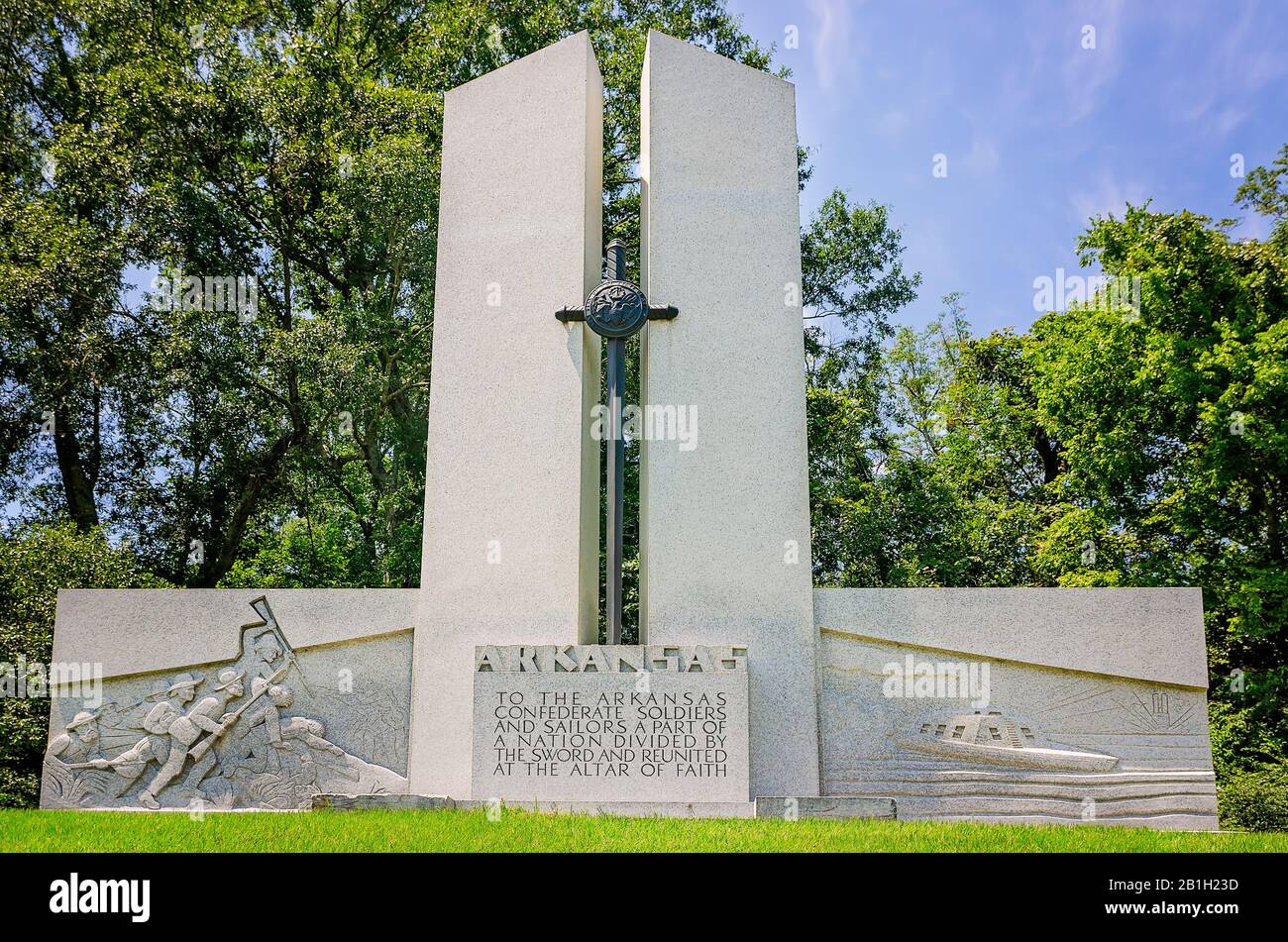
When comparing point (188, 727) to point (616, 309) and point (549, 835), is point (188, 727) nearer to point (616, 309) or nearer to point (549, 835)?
point (549, 835)

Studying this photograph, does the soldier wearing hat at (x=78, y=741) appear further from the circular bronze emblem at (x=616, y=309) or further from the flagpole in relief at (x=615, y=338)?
the circular bronze emblem at (x=616, y=309)

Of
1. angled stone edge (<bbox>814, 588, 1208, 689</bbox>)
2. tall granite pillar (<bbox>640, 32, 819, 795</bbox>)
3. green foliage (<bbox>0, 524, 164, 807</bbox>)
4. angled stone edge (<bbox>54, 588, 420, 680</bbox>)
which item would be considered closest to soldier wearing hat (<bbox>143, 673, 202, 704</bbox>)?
angled stone edge (<bbox>54, 588, 420, 680</bbox>)

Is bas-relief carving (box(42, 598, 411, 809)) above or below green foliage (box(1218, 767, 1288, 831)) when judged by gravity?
above

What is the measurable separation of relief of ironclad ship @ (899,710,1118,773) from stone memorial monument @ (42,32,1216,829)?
0.08ft

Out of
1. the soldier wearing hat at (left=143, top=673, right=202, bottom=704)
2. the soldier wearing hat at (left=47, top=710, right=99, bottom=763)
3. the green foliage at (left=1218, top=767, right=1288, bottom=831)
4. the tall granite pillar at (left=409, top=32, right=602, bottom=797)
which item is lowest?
the green foliage at (left=1218, top=767, right=1288, bottom=831)

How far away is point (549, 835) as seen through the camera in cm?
690

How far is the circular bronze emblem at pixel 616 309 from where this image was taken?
33.2 feet

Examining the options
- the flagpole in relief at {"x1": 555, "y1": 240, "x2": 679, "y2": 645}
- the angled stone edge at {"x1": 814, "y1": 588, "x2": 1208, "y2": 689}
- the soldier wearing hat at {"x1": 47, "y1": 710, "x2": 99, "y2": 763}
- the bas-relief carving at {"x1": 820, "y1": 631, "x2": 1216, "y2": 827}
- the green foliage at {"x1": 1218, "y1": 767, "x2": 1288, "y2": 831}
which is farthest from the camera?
the green foliage at {"x1": 1218, "y1": 767, "x2": 1288, "y2": 831}

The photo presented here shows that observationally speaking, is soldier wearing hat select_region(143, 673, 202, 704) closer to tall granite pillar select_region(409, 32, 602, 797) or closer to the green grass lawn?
the green grass lawn

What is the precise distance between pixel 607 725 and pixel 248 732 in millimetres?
3709

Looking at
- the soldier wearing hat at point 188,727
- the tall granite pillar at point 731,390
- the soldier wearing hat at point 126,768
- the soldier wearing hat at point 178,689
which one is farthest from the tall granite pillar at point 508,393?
the soldier wearing hat at point 126,768

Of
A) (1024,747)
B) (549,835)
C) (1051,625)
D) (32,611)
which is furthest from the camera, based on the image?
(32,611)

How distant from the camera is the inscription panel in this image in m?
A: 8.67

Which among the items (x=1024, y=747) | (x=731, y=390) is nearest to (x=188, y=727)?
(x=731, y=390)
